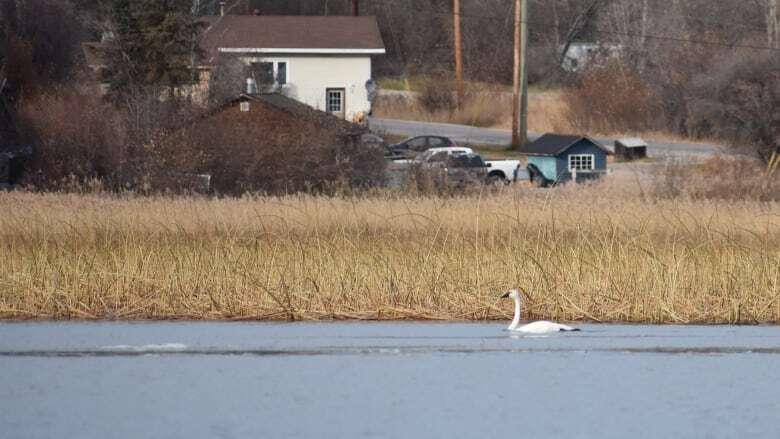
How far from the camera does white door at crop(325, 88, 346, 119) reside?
49688mm

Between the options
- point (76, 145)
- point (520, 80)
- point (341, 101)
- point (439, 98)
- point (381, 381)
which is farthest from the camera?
point (439, 98)

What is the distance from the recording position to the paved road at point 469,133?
144 ft

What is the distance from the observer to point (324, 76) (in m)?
49.8

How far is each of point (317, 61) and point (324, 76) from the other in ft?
1.95

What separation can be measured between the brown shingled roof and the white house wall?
19.3 inches

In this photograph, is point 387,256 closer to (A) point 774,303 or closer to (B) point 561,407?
(A) point 774,303

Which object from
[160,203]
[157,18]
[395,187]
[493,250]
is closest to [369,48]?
[157,18]

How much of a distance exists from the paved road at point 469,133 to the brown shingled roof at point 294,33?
9.65ft

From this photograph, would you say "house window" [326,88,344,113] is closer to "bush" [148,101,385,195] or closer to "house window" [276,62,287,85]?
"house window" [276,62,287,85]

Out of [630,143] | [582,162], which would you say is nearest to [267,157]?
[582,162]

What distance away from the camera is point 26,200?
20750mm

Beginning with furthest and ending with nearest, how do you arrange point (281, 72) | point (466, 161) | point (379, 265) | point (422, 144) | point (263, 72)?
point (281, 72) < point (263, 72) < point (422, 144) < point (466, 161) < point (379, 265)

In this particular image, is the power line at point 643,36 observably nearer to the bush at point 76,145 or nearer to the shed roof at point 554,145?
the shed roof at point 554,145

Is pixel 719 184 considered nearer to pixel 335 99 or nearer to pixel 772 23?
pixel 335 99
